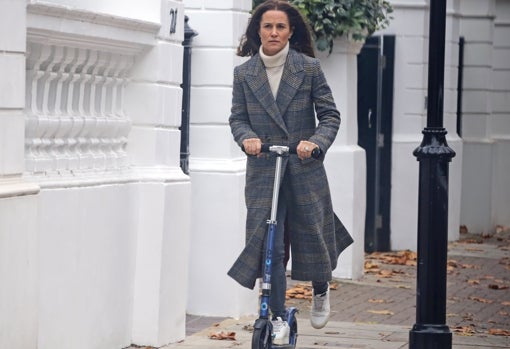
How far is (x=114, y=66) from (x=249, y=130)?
1221 mm

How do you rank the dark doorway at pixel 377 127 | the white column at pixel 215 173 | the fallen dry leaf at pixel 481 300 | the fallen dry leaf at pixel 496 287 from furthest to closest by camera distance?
the dark doorway at pixel 377 127 < the fallen dry leaf at pixel 496 287 < the fallen dry leaf at pixel 481 300 < the white column at pixel 215 173

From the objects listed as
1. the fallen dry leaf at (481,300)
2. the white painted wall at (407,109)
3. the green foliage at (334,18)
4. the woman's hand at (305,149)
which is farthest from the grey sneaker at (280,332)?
the white painted wall at (407,109)

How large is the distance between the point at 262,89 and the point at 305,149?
62cm

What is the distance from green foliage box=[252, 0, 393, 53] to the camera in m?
13.2

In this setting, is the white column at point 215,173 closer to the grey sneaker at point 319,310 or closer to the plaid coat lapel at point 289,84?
the grey sneaker at point 319,310

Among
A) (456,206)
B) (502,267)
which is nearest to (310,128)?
(502,267)

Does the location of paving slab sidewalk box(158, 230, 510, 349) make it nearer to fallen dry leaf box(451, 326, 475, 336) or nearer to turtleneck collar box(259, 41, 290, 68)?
fallen dry leaf box(451, 326, 475, 336)

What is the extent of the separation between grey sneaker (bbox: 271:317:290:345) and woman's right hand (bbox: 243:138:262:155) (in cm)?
101

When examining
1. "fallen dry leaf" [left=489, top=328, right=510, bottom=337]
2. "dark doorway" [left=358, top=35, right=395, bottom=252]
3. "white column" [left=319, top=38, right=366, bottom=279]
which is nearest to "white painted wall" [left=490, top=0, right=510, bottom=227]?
"dark doorway" [left=358, top=35, right=395, bottom=252]

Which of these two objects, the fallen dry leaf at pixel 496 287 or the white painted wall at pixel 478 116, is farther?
the white painted wall at pixel 478 116

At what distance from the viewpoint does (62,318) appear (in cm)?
788

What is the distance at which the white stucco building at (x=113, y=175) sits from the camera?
700 centimetres

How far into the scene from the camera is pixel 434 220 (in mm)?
8414

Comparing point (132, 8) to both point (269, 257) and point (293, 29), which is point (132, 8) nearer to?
point (293, 29)
